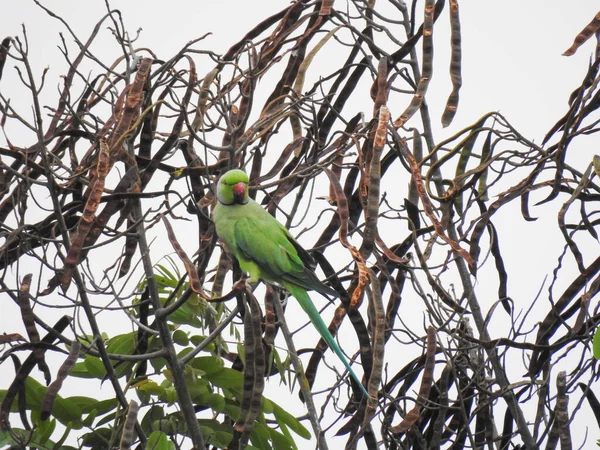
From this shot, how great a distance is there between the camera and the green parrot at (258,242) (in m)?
3.52

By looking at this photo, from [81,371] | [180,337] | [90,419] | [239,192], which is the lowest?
[90,419]

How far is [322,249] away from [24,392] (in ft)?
4.20

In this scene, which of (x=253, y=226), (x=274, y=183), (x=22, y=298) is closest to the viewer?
(x=22, y=298)

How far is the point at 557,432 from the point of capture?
2789mm

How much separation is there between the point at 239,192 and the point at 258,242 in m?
0.25

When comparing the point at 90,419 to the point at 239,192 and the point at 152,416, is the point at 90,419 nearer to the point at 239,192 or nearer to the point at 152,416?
the point at 152,416

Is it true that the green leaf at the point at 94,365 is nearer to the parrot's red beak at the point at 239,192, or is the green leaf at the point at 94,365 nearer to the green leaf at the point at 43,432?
the green leaf at the point at 43,432

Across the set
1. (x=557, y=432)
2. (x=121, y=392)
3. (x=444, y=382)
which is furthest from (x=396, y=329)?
(x=121, y=392)

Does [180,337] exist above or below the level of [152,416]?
above

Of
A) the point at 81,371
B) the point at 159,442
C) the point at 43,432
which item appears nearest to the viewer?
the point at 159,442

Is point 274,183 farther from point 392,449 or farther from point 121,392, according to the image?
point 392,449

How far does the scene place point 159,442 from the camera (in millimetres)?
2746

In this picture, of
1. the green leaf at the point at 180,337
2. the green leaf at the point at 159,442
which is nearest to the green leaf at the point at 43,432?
the green leaf at the point at 159,442

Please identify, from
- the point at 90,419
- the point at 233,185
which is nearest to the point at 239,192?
the point at 233,185
